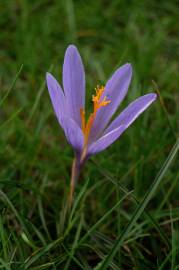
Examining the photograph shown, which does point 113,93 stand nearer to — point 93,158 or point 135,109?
point 135,109

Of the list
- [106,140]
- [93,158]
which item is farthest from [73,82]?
[93,158]

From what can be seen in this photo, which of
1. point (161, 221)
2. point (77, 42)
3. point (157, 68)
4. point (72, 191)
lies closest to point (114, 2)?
point (77, 42)

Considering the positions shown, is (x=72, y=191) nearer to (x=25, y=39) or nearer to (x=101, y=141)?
(x=101, y=141)

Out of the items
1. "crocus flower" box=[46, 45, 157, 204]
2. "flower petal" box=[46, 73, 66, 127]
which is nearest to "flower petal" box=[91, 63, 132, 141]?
"crocus flower" box=[46, 45, 157, 204]

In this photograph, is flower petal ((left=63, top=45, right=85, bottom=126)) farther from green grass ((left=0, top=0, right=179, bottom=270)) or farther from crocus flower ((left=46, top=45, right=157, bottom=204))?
green grass ((left=0, top=0, right=179, bottom=270))

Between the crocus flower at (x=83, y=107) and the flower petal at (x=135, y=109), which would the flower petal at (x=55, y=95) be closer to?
the crocus flower at (x=83, y=107)

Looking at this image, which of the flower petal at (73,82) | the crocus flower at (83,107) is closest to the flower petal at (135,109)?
the crocus flower at (83,107)
